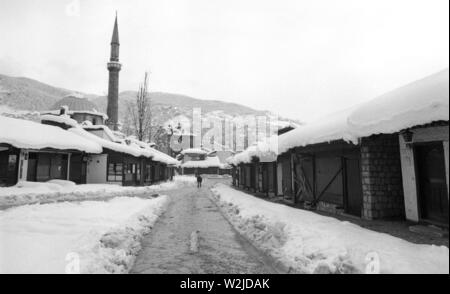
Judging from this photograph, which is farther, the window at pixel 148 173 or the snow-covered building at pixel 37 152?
the window at pixel 148 173

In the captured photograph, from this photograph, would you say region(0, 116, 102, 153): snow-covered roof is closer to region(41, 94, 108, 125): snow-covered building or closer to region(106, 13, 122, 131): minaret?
region(41, 94, 108, 125): snow-covered building

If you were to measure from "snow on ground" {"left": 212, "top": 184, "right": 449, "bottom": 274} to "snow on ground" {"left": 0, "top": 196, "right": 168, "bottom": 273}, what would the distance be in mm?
3193

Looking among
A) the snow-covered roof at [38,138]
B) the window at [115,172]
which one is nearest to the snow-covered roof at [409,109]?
the snow-covered roof at [38,138]

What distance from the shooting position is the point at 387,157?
8555 millimetres

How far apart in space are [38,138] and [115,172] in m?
9.48

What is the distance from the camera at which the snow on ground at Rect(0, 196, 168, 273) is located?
457cm

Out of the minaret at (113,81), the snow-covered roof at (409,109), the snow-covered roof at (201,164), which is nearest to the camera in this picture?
the snow-covered roof at (409,109)

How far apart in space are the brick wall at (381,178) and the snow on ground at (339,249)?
1358 millimetres

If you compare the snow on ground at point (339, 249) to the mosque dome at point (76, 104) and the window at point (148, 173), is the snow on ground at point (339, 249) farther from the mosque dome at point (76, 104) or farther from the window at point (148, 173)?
the mosque dome at point (76, 104)

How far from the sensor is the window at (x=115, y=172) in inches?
1067

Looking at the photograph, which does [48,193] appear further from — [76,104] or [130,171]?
[76,104]

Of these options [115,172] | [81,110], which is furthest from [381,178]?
[81,110]
